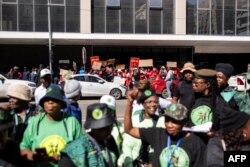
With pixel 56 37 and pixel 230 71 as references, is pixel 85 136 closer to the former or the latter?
pixel 230 71

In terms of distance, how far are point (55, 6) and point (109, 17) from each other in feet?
13.6

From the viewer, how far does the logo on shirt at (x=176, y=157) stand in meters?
4.02

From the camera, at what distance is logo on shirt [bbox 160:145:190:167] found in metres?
4.02

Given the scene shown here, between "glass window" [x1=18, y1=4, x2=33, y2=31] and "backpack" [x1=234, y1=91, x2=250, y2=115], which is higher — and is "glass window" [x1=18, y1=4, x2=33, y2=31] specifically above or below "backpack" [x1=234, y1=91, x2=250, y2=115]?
above

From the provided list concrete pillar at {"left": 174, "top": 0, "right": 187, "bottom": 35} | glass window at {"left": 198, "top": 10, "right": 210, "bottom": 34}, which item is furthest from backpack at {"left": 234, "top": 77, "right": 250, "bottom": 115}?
glass window at {"left": 198, "top": 10, "right": 210, "bottom": 34}

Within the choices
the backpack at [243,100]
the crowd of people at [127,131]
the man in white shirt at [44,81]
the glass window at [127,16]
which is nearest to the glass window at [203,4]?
the glass window at [127,16]

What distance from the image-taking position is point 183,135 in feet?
13.5

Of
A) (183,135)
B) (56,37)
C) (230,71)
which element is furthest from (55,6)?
(183,135)

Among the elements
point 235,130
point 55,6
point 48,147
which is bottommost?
point 48,147

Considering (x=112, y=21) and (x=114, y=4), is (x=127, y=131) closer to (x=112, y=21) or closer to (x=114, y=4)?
(x=112, y=21)

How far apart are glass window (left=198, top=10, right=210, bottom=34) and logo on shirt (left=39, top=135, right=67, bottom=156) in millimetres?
34509

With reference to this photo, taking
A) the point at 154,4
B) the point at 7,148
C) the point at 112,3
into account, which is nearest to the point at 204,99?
the point at 7,148

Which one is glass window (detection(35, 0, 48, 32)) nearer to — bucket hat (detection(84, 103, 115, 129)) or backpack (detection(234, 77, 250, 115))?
backpack (detection(234, 77, 250, 115))

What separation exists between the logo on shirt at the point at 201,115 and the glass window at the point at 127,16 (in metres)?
31.1
